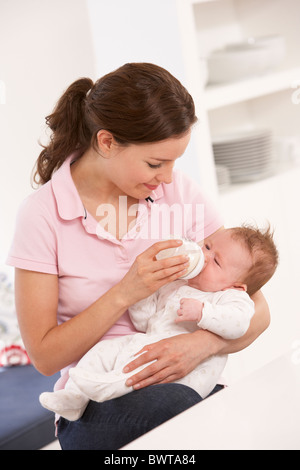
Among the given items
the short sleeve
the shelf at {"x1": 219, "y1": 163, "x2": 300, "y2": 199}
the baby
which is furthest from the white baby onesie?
the shelf at {"x1": 219, "y1": 163, "x2": 300, "y2": 199}

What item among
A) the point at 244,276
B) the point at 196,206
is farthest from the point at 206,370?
the point at 196,206

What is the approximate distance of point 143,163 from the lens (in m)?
1.29

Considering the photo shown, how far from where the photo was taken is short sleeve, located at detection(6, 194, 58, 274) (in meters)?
1.30

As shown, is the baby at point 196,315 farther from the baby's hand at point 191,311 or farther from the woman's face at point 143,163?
the woman's face at point 143,163

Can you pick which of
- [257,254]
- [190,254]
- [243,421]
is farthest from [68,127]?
[243,421]

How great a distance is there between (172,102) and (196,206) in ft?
1.08

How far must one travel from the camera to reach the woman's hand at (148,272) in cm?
124

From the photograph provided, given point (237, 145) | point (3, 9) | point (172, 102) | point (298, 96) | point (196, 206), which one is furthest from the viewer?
point (298, 96)

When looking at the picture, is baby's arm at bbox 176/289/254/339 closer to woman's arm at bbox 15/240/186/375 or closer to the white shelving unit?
woman's arm at bbox 15/240/186/375

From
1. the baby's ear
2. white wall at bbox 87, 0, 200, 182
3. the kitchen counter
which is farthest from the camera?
white wall at bbox 87, 0, 200, 182

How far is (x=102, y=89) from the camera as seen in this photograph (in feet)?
4.26

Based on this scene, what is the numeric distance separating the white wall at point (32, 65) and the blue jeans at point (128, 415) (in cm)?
132

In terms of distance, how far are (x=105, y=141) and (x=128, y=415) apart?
549 mm

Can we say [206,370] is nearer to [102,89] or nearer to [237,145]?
[102,89]
